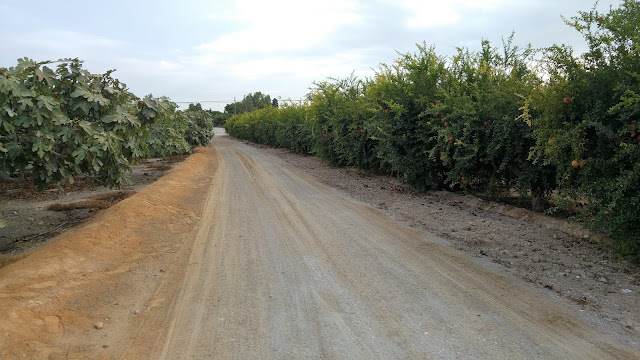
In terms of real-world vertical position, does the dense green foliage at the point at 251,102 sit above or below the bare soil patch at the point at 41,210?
above

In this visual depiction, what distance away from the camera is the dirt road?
3586 millimetres

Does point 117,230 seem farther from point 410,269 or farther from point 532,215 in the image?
point 532,215

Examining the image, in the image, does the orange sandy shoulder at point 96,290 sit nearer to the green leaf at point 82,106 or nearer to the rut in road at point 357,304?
the rut in road at point 357,304

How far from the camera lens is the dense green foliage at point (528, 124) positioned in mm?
5355

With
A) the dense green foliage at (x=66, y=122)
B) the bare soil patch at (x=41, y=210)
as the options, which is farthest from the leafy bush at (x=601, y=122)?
the bare soil patch at (x=41, y=210)

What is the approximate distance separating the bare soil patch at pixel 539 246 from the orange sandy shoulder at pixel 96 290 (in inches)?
176

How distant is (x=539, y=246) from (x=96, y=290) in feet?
20.8

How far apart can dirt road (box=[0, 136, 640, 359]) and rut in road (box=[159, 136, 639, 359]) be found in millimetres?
17

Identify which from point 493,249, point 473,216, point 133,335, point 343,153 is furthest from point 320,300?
point 343,153

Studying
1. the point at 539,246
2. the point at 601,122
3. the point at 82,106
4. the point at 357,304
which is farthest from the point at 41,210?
the point at 601,122

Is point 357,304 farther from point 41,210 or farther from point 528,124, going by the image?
point 41,210

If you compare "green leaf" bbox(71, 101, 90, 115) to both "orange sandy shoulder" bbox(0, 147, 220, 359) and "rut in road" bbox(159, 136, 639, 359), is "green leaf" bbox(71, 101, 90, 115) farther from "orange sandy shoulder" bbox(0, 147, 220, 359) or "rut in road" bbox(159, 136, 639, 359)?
"rut in road" bbox(159, 136, 639, 359)

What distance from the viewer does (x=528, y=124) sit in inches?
272

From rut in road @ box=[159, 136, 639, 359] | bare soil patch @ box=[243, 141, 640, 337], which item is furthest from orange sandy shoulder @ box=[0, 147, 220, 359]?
bare soil patch @ box=[243, 141, 640, 337]
